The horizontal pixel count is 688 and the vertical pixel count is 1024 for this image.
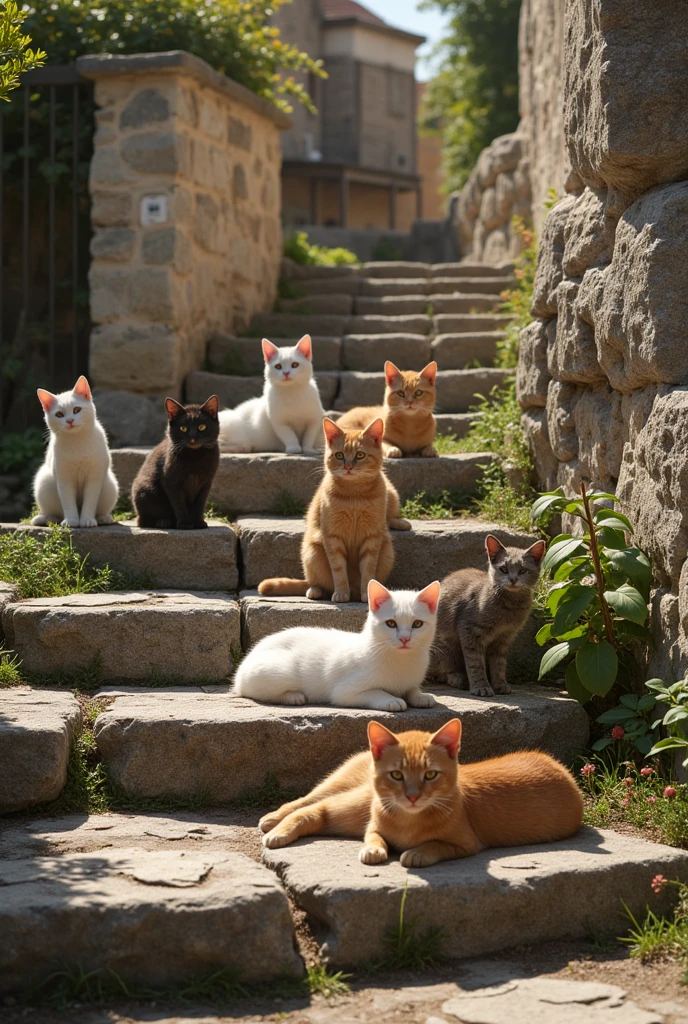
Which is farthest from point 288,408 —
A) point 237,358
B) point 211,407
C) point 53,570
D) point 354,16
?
point 354,16

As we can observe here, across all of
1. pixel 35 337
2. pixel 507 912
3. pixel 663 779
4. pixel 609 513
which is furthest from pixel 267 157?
pixel 507 912

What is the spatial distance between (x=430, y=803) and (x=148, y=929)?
0.92 m

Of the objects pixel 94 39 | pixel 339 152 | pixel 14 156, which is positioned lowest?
pixel 14 156

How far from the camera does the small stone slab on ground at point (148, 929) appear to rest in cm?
290

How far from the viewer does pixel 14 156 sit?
8.14 meters

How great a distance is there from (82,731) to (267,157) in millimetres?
6780

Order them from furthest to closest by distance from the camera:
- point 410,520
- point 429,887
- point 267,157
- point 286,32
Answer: point 286,32, point 267,157, point 410,520, point 429,887

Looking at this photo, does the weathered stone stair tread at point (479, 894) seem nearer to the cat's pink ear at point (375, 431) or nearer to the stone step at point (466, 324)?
the cat's pink ear at point (375, 431)

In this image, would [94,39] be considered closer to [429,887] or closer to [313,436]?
[313,436]

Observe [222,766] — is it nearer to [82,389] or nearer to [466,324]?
[82,389]

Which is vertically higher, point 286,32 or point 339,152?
point 286,32

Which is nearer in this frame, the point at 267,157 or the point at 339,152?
the point at 267,157

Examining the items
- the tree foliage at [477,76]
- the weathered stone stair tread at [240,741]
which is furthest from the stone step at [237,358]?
the tree foliage at [477,76]

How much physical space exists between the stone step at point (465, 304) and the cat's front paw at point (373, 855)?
671 centimetres
